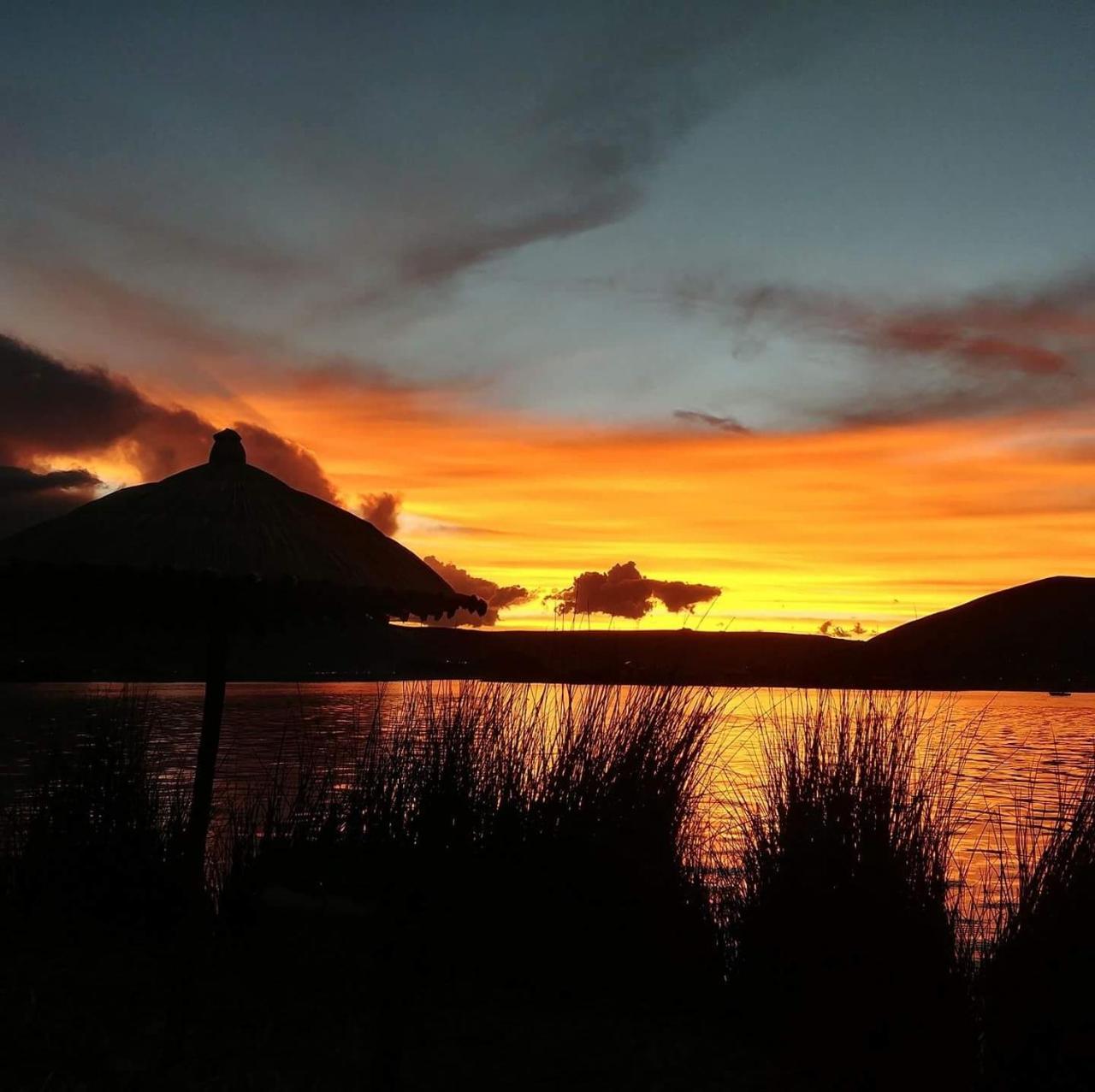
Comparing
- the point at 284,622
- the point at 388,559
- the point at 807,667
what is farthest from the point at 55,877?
the point at 807,667

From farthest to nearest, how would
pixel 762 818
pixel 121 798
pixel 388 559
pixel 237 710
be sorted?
pixel 237 710, pixel 121 798, pixel 762 818, pixel 388 559

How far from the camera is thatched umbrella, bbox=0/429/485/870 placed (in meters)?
3.74

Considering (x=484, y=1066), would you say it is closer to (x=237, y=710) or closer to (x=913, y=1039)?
(x=913, y=1039)

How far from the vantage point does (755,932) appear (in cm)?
518

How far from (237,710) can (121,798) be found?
54.9 m

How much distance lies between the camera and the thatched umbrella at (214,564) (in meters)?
3.74

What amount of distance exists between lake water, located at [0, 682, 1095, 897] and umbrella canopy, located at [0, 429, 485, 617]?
1.72 meters

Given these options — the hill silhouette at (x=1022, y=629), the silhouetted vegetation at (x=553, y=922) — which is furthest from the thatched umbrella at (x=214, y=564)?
the hill silhouette at (x=1022, y=629)

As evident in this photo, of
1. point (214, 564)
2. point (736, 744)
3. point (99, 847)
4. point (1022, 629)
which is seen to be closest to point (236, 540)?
point (214, 564)

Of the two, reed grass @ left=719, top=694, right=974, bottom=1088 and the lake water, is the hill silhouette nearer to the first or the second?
the lake water

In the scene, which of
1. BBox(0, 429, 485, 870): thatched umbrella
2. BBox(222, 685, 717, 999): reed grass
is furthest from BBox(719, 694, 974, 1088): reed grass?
BBox(0, 429, 485, 870): thatched umbrella

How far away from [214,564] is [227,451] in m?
0.80

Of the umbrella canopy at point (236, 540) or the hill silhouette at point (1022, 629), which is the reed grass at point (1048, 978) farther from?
the hill silhouette at point (1022, 629)

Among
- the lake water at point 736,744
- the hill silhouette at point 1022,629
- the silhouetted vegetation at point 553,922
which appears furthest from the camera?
the hill silhouette at point 1022,629
